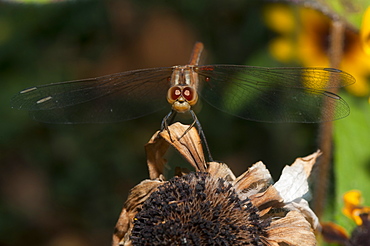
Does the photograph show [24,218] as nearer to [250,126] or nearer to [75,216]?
[75,216]

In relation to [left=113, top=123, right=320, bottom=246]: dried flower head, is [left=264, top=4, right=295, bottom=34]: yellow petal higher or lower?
higher

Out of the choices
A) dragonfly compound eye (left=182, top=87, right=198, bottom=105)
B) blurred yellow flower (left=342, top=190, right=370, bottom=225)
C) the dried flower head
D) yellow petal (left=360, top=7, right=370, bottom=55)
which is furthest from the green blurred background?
the dried flower head

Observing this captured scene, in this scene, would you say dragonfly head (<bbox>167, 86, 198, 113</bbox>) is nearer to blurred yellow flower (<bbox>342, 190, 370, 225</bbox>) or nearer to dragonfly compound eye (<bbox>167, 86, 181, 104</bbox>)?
dragonfly compound eye (<bbox>167, 86, 181, 104</bbox>)

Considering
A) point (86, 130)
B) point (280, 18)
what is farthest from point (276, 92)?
point (86, 130)

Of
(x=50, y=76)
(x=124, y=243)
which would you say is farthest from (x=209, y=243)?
(x=50, y=76)

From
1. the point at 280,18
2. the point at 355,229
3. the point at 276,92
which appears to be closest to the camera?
the point at 355,229

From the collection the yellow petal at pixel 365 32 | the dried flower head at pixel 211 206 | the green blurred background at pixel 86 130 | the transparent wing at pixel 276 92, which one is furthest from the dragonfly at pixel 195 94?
the green blurred background at pixel 86 130

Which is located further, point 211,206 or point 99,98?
point 99,98

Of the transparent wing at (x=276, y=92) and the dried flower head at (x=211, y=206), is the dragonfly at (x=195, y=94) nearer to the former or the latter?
the transparent wing at (x=276, y=92)

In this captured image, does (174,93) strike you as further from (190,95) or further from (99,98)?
(99,98)
